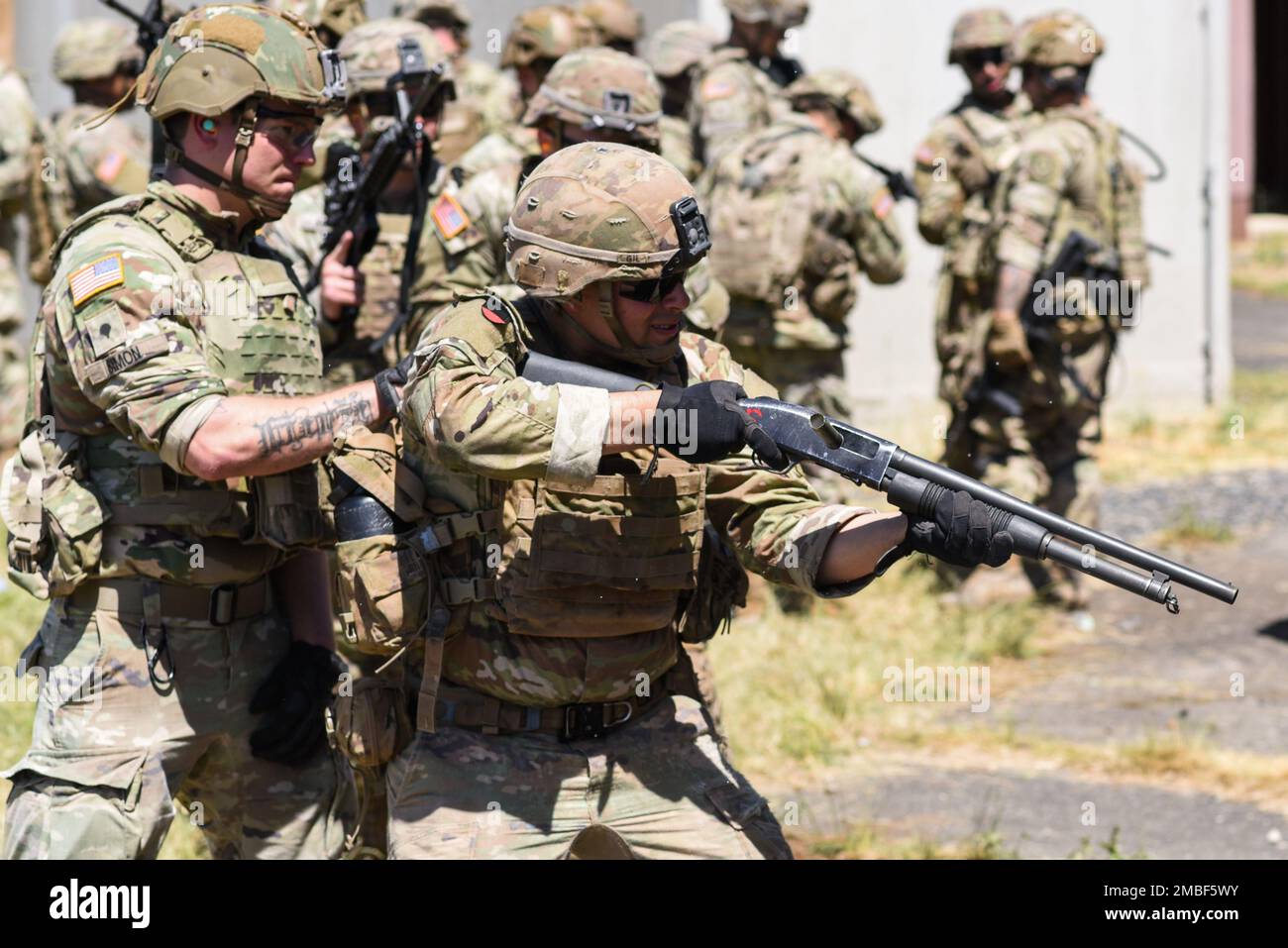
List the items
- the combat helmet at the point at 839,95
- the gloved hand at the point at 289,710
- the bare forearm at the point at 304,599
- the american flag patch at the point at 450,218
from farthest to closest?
1. the combat helmet at the point at 839,95
2. the american flag patch at the point at 450,218
3. the bare forearm at the point at 304,599
4. the gloved hand at the point at 289,710

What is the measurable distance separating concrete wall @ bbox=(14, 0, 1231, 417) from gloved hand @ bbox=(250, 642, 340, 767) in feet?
28.4

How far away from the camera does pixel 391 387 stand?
3.78 meters

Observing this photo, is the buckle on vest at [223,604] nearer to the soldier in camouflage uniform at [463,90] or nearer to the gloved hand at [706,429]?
the gloved hand at [706,429]

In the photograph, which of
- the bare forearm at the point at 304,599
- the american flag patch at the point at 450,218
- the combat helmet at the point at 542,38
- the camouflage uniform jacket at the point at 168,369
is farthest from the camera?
the combat helmet at the point at 542,38

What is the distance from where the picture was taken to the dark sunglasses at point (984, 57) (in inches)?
406

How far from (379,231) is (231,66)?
2.09 meters

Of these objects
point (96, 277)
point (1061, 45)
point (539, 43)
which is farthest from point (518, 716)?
point (1061, 45)

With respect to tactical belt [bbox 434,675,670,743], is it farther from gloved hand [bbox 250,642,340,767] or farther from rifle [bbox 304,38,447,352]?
rifle [bbox 304,38,447,352]

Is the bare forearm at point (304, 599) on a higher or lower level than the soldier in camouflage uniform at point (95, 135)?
lower

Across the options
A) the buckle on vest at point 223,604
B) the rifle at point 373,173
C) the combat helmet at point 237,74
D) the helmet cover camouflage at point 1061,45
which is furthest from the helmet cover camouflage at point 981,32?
the buckle on vest at point 223,604

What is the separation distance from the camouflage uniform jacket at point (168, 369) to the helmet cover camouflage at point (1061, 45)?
5092 mm

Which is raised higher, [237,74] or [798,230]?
[237,74]

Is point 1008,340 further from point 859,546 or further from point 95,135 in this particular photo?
point 95,135
